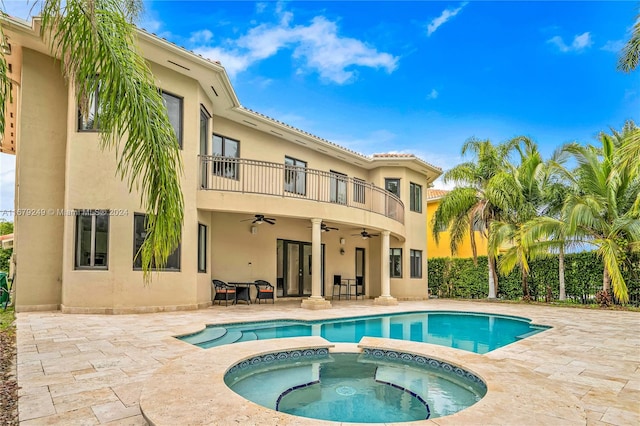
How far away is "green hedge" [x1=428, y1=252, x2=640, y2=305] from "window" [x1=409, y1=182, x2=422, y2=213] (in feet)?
12.0

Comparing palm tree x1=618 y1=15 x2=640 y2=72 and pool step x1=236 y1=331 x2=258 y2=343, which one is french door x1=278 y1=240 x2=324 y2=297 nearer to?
pool step x1=236 y1=331 x2=258 y2=343

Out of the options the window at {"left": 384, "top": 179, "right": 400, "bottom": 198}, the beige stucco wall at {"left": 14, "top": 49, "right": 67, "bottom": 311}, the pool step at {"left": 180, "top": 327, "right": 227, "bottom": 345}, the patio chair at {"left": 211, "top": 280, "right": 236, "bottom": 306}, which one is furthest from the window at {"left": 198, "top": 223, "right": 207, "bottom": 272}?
the window at {"left": 384, "top": 179, "right": 400, "bottom": 198}

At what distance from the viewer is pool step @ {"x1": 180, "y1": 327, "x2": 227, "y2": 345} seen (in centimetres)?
694

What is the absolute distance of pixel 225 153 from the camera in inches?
514

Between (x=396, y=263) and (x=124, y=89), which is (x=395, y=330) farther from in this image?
(x=396, y=263)

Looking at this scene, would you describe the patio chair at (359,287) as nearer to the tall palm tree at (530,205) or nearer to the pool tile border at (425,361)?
the tall palm tree at (530,205)

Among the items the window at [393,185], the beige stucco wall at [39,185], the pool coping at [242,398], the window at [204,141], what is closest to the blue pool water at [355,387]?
the pool coping at [242,398]

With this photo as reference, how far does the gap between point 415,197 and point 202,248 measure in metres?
10.7

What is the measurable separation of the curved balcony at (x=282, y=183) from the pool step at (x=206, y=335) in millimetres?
4402

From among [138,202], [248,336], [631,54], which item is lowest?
[248,336]

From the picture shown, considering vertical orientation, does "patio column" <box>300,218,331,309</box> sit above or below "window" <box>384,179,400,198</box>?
below

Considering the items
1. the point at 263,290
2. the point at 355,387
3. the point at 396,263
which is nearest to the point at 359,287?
the point at 396,263

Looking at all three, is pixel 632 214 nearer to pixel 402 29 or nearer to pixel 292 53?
pixel 402 29

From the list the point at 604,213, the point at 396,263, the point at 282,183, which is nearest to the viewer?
the point at 282,183
